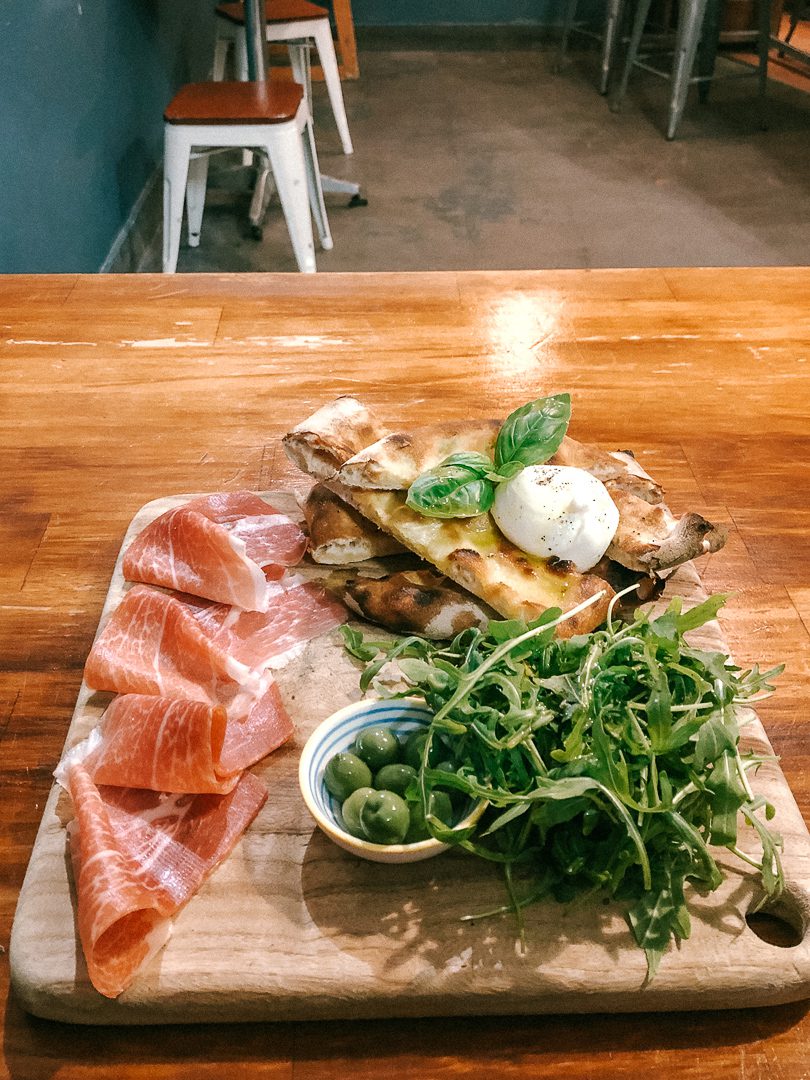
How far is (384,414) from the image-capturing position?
175 centimetres

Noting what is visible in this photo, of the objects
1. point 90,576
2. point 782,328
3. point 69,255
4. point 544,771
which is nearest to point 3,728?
point 90,576

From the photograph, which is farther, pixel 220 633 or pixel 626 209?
pixel 626 209

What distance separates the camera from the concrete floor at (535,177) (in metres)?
4.78

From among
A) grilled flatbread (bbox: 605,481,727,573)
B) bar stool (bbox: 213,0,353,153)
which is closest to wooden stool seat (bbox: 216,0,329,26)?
bar stool (bbox: 213,0,353,153)

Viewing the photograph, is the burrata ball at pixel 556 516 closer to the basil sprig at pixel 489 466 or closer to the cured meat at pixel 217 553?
the basil sprig at pixel 489 466

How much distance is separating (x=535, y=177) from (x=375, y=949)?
5.44 m

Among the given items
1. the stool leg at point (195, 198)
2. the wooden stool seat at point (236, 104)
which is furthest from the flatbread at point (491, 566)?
the stool leg at point (195, 198)

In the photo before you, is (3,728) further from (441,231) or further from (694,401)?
(441,231)

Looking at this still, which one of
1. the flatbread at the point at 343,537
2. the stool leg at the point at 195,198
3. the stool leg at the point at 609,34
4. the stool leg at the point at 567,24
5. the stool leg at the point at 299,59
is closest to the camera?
the flatbread at the point at 343,537

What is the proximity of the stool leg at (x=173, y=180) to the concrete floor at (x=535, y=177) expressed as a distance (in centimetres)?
108

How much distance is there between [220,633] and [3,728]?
1.02ft

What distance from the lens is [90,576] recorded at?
1.46 meters

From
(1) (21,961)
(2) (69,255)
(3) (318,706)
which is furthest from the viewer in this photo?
(2) (69,255)

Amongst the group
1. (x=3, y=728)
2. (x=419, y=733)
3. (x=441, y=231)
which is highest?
(x=419, y=733)
